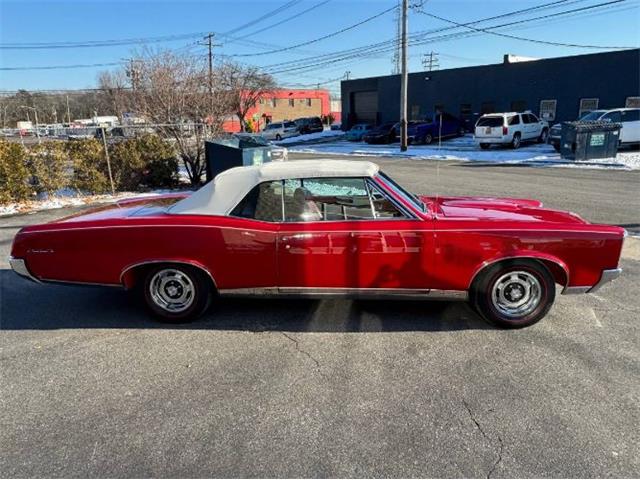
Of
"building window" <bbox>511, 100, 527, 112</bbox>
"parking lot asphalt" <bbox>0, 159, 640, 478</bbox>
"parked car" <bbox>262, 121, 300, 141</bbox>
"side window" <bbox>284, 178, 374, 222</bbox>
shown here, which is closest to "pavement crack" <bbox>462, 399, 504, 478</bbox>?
"parking lot asphalt" <bbox>0, 159, 640, 478</bbox>

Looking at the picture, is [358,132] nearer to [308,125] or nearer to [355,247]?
[308,125]

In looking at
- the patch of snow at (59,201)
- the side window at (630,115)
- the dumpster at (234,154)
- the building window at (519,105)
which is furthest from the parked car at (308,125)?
the patch of snow at (59,201)

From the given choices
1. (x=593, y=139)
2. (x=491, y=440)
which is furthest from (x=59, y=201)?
(x=593, y=139)

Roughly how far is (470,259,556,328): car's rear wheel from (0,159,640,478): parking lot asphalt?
6.2 inches

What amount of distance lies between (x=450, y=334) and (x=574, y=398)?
108 centimetres

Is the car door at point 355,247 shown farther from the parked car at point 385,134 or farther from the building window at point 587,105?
the parked car at point 385,134

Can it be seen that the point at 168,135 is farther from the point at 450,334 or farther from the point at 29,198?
the point at 450,334

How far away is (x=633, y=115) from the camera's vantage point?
19.5m

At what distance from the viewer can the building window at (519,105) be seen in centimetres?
2975

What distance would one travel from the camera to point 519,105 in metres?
30.1

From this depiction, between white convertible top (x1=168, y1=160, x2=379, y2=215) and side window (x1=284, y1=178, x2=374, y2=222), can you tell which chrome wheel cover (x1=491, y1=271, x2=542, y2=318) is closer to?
side window (x1=284, y1=178, x2=374, y2=222)

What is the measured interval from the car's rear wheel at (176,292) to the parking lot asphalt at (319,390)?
5.5 inches

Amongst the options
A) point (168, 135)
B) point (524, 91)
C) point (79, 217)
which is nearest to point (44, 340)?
point (79, 217)

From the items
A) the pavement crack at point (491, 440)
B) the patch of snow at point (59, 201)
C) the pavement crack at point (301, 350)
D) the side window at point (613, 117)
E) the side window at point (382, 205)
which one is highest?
the side window at point (613, 117)
